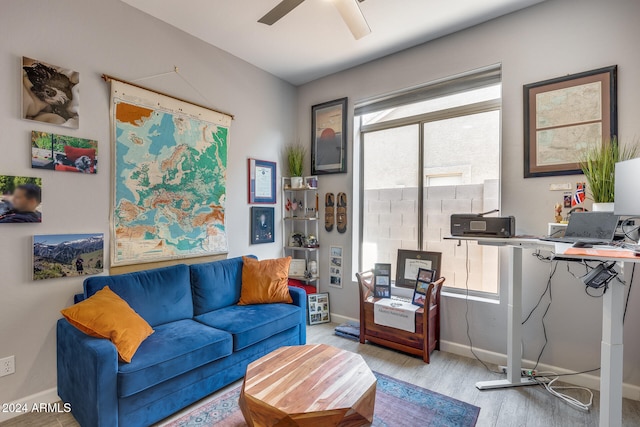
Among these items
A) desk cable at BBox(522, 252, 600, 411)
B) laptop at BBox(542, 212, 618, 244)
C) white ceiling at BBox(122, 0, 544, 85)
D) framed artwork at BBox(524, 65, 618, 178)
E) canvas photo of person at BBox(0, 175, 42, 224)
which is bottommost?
desk cable at BBox(522, 252, 600, 411)

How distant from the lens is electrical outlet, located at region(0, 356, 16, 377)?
76.6 inches

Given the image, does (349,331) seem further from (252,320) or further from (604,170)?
(604,170)

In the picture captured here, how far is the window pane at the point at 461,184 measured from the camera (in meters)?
2.89

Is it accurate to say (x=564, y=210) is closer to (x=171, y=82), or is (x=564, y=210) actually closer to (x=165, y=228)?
(x=165, y=228)

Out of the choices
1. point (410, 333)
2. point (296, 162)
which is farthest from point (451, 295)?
point (296, 162)

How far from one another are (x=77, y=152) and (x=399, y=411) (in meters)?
2.92

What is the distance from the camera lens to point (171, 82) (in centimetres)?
281

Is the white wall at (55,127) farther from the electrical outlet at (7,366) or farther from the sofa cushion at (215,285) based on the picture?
the sofa cushion at (215,285)

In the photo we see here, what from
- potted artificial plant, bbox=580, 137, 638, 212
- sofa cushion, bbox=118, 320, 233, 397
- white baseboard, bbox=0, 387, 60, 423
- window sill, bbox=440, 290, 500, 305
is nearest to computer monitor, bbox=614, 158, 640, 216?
potted artificial plant, bbox=580, 137, 638, 212

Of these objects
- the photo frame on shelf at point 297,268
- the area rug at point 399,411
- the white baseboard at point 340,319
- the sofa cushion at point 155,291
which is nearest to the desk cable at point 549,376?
the area rug at point 399,411

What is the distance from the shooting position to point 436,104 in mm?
3213

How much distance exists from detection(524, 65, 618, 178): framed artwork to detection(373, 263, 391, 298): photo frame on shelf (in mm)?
1551

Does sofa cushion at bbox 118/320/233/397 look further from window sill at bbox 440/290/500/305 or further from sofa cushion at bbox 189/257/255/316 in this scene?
window sill at bbox 440/290/500/305

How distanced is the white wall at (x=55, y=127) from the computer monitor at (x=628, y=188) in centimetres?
334
